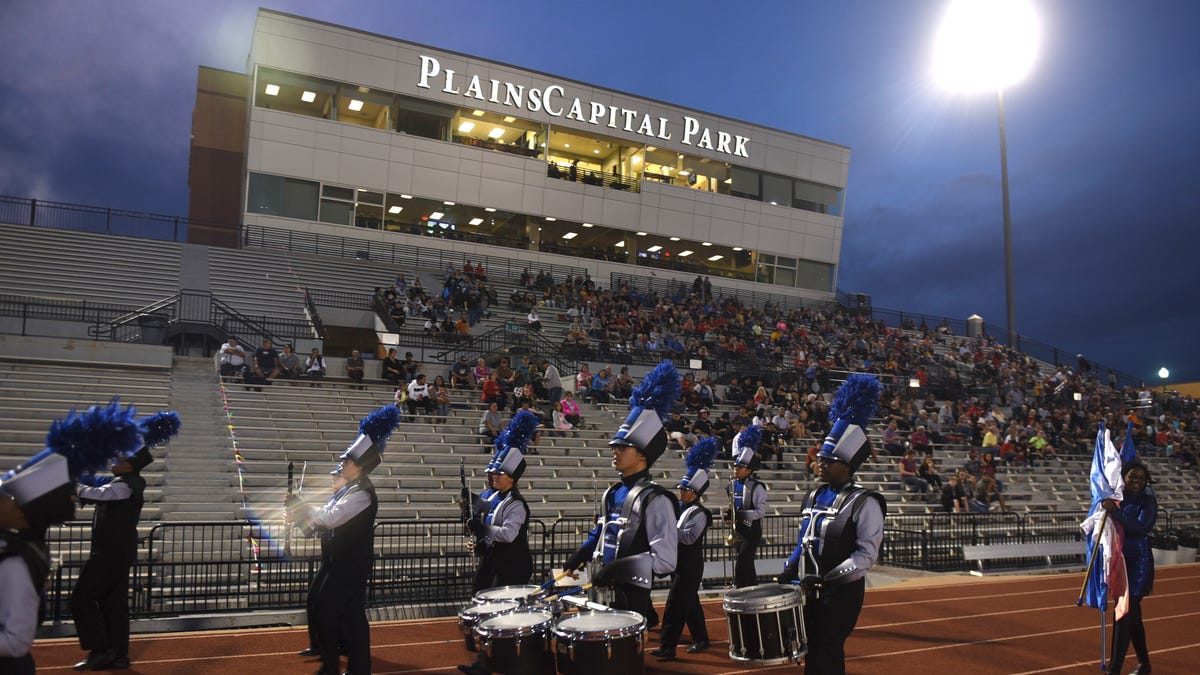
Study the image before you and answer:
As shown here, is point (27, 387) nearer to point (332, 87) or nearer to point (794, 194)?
point (332, 87)

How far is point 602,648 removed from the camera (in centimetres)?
509

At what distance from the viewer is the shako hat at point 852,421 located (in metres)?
5.71

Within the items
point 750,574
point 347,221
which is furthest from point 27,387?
point 347,221

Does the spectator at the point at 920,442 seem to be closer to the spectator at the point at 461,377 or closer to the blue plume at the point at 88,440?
the spectator at the point at 461,377

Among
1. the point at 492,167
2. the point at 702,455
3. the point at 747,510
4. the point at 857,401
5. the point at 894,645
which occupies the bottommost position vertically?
the point at 894,645

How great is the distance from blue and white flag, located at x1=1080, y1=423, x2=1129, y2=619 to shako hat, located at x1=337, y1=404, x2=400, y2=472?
19.9ft

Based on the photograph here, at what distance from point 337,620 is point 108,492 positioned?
8.05 feet

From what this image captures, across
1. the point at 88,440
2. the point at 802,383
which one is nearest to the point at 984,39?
the point at 802,383

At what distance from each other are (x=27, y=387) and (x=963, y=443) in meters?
23.8

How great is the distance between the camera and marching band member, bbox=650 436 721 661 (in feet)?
25.5

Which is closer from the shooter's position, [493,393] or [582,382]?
[493,393]

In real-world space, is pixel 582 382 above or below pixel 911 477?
above

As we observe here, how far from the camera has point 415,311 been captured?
2530 centimetres

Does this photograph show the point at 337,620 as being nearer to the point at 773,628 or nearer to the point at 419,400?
the point at 773,628
